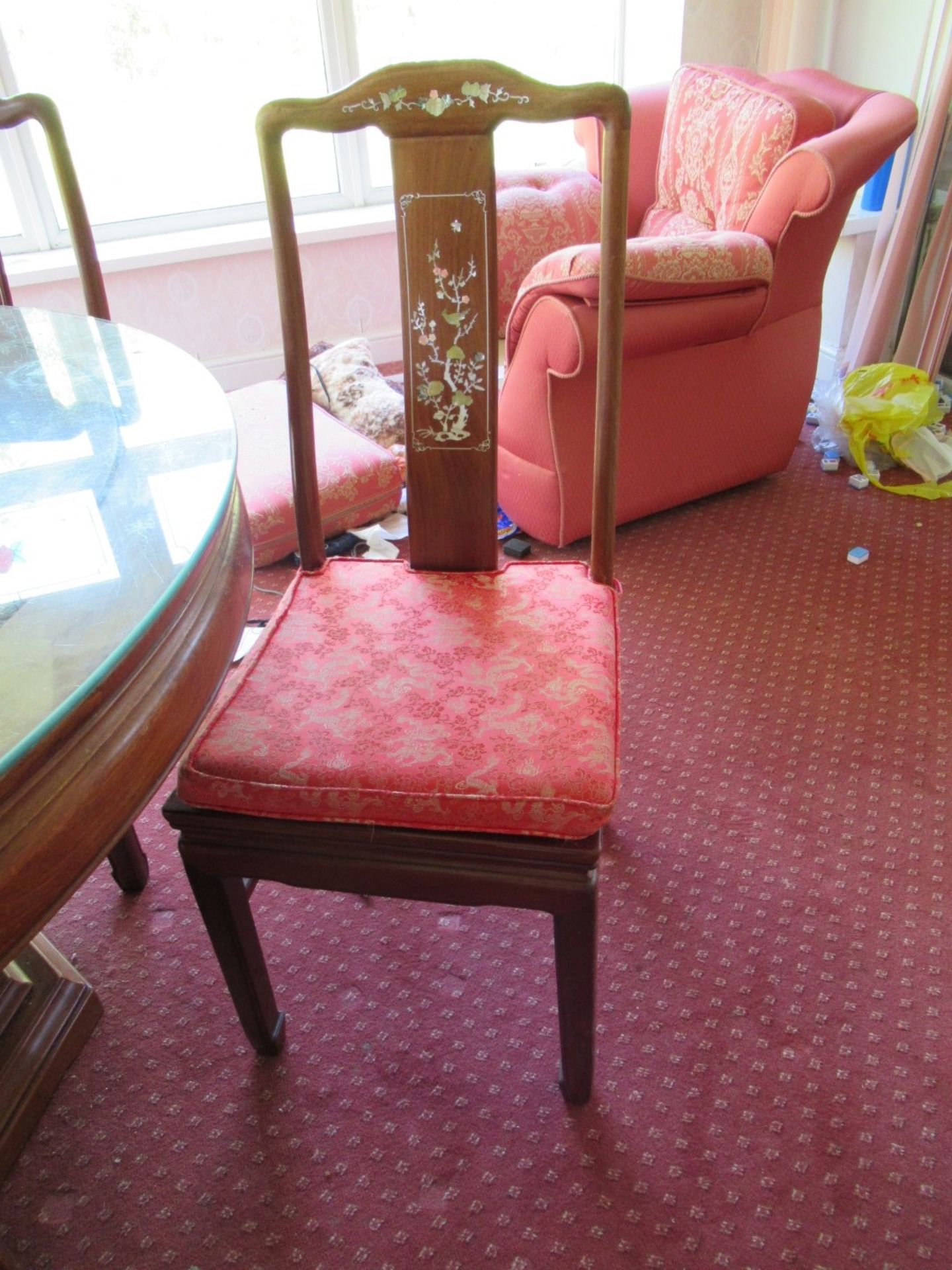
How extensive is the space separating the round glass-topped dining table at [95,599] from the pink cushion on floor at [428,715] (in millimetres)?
203

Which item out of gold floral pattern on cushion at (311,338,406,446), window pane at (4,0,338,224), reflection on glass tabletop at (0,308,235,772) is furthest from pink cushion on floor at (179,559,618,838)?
window pane at (4,0,338,224)

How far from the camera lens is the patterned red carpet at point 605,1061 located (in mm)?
1024

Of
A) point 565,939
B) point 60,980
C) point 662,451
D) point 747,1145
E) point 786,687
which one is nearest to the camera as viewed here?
point 565,939

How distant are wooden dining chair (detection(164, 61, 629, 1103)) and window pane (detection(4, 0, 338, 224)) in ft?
7.53

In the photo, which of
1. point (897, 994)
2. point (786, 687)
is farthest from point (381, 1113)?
point (786, 687)

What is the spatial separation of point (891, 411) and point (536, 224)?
3.58ft

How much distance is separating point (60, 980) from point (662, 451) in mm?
1665

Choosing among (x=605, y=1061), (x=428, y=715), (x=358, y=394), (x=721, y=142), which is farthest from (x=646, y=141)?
(x=605, y=1061)

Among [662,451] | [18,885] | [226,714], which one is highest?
[18,885]

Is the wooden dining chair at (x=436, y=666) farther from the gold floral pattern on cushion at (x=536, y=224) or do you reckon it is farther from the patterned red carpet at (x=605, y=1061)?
the gold floral pattern on cushion at (x=536, y=224)

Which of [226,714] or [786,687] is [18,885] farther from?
[786,687]

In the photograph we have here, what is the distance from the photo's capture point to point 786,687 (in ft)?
5.89

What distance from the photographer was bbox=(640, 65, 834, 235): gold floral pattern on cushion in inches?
84.8

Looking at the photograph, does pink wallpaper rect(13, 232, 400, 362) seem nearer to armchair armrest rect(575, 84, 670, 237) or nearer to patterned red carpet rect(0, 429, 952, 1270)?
armchair armrest rect(575, 84, 670, 237)
